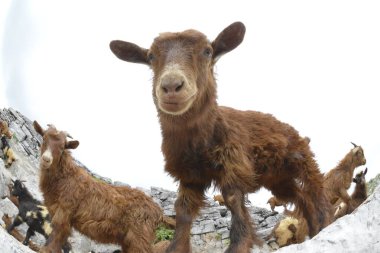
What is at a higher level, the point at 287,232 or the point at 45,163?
the point at 287,232

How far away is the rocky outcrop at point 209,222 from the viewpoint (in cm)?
425

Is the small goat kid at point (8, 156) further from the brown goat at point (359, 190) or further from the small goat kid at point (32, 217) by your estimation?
the brown goat at point (359, 190)

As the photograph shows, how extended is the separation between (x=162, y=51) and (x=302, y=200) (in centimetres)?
306

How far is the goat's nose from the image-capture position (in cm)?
571

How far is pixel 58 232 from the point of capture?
9.21m

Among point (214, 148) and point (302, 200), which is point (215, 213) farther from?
point (214, 148)

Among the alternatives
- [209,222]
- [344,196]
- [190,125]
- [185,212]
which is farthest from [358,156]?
[190,125]

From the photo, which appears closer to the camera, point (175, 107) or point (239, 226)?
point (175, 107)

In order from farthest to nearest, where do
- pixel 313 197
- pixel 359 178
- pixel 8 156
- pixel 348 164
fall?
pixel 8 156 < pixel 348 164 < pixel 359 178 < pixel 313 197

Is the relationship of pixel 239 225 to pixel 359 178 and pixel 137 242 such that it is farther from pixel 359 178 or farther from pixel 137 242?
pixel 359 178

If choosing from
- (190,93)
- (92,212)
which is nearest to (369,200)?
(190,93)

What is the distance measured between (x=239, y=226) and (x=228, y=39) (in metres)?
2.23

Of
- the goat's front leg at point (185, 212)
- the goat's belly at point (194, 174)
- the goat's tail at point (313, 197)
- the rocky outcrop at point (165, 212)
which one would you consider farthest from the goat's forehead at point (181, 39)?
the rocky outcrop at point (165, 212)

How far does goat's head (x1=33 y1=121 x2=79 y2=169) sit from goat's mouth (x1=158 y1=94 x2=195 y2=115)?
408 centimetres
